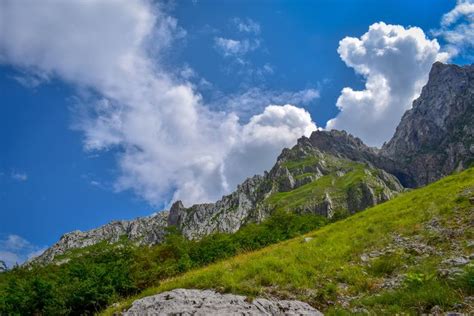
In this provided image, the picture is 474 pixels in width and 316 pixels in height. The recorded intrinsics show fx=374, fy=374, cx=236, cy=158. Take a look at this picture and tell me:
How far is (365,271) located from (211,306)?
28.1 ft

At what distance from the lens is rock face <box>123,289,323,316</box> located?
14.7 metres

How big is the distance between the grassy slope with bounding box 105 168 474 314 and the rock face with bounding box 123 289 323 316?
1023 mm

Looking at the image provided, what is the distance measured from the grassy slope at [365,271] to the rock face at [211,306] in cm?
102

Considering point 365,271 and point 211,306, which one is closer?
point 211,306

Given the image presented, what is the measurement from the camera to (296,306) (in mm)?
15312

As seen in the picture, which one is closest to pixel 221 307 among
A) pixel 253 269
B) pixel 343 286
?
pixel 253 269

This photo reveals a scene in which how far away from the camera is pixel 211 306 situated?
15.0m

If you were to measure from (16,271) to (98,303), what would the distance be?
80115 millimetres

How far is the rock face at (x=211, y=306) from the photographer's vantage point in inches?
577

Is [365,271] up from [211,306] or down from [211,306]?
down

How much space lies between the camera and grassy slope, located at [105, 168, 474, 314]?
14.1 m

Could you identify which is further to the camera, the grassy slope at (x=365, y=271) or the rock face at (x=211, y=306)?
the rock face at (x=211, y=306)

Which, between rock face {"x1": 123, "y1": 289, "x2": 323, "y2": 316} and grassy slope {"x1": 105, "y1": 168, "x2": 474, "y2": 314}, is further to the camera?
rock face {"x1": 123, "y1": 289, "x2": 323, "y2": 316}

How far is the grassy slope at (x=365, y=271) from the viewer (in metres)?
14.1
